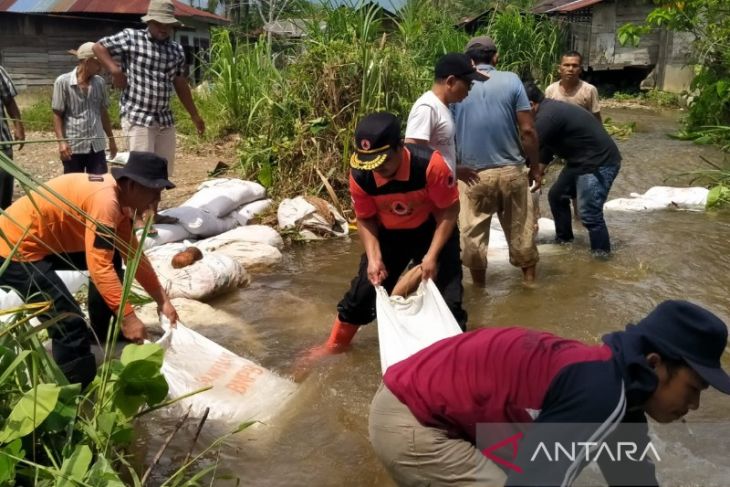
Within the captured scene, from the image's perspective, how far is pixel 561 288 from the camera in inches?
192

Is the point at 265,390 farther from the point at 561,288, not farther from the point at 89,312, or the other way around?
the point at 561,288

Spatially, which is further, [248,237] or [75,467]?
[248,237]

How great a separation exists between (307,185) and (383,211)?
3.40 m

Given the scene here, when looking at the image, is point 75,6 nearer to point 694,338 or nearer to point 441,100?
point 441,100

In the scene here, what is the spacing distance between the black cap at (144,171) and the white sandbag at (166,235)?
2384 millimetres

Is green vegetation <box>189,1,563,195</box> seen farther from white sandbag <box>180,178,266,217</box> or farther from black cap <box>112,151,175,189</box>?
black cap <box>112,151,175,189</box>

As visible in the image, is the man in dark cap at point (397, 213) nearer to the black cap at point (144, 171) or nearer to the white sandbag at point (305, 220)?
the black cap at point (144, 171)

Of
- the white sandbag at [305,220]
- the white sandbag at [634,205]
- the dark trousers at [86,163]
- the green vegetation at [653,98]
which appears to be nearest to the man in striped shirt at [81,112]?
the dark trousers at [86,163]

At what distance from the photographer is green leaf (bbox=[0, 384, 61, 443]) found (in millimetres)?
1979

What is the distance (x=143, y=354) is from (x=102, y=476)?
0.43m

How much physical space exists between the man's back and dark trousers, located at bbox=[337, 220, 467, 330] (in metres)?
1.23


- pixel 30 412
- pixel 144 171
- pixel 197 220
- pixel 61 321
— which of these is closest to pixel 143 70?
pixel 197 220

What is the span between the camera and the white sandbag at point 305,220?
604cm

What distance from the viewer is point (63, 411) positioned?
2.15 metres
